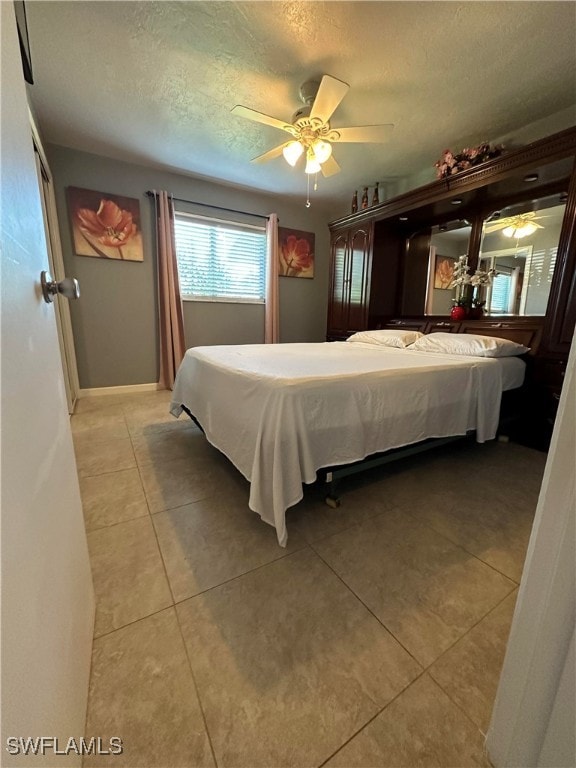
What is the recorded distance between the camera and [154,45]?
1.80 metres

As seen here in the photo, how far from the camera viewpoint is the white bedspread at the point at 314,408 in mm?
1241

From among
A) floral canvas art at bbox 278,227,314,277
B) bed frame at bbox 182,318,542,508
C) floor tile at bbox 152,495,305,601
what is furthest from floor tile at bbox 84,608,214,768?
floral canvas art at bbox 278,227,314,277

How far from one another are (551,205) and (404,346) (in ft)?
5.22

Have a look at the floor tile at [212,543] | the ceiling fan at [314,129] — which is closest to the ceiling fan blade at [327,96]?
the ceiling fan at [314,129]

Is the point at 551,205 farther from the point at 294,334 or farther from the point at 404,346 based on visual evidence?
the point at 294,334

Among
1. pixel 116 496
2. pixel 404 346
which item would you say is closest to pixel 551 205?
pixel 404 346

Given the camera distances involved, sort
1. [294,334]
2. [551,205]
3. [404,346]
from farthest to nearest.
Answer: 1. [294,334]
2. [404,346]
3. [551,205]

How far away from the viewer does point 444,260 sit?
3.23 metres

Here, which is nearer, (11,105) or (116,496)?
(11,105)

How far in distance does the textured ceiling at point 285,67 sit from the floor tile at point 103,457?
2533mm

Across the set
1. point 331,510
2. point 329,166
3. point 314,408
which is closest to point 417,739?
point 331,510

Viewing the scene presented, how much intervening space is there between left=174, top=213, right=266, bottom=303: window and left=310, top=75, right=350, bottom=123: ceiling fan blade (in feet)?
7.00

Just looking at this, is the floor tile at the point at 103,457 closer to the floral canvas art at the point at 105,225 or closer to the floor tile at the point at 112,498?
the floor tile at the point at 112,498

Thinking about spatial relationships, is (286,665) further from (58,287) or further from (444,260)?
(444,260)
